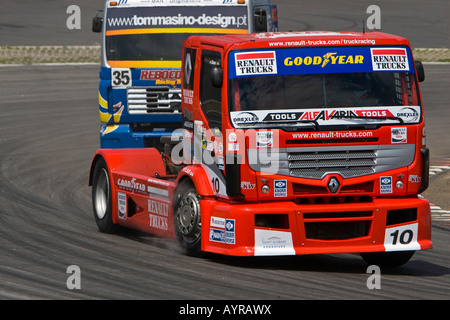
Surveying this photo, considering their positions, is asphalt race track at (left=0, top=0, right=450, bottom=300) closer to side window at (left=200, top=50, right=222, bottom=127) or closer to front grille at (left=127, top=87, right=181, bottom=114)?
side window at (left=200, top=50, right=222, bottom=127)

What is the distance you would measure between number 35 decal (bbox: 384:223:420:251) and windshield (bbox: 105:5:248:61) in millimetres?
6885

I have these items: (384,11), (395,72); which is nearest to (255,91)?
(395,72)

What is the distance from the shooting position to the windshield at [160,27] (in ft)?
52.7

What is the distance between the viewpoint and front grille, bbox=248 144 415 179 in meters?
9.55

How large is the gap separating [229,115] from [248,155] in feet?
1.54

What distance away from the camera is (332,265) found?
10578 mm

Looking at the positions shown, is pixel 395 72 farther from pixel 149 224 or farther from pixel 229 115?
pixel 149 224

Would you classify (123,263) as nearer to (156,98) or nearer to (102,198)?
(102,198)

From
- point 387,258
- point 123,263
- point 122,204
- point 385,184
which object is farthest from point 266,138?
point 122,204

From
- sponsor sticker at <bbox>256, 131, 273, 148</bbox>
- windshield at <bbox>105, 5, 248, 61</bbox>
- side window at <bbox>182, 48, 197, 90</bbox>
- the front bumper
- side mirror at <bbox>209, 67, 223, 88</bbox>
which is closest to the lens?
sponsor sticker at <bbox>256, 131, 273, 148</bbox>

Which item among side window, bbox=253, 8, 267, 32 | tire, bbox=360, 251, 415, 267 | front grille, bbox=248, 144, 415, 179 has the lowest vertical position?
tire, bbox=360, 251, 415, 267

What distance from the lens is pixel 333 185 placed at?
973 cm

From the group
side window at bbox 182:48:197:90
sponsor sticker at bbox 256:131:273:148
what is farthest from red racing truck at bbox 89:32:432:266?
side window at bbox 182:48:197:90

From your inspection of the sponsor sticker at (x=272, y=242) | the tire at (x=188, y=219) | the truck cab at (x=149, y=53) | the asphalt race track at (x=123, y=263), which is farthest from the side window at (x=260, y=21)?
the sponsor sticker at (x=272, y=242)
